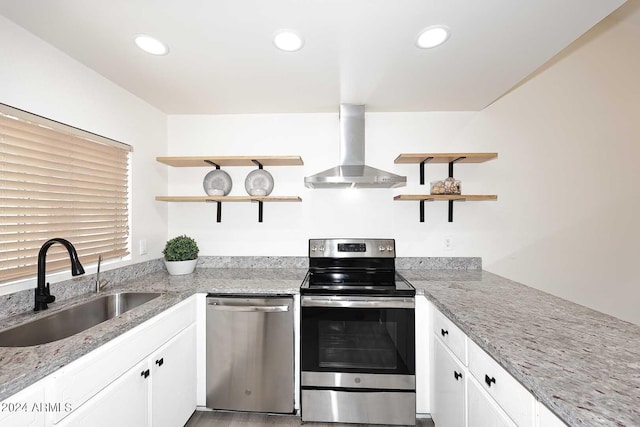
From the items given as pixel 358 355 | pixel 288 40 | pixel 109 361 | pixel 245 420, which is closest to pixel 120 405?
pixel 109 361

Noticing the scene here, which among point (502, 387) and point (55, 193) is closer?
point (502, 387)

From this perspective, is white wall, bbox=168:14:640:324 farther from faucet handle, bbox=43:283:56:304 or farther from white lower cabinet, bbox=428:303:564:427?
faucet handle, bbox=43:283:56:304

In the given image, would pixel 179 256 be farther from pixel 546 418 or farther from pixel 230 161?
pixel 546 418

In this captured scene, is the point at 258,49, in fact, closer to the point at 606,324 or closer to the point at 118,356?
the point at 118,356

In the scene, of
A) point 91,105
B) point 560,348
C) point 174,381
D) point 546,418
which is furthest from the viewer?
point 91,105

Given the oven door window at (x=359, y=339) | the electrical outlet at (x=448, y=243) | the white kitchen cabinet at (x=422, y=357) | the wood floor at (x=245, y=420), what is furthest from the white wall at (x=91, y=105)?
the electrical outlet at (x=448, y=243)

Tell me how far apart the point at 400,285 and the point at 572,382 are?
1112mm

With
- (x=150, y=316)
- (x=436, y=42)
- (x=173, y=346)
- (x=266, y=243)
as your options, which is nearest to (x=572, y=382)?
(x=436, y=42)

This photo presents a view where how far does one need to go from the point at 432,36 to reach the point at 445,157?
0.98m

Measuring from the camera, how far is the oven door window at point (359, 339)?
5.58ft

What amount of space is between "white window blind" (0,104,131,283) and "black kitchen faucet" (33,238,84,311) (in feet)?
0.44

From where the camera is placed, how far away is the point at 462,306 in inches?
53.9

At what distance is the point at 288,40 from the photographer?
4.55ft

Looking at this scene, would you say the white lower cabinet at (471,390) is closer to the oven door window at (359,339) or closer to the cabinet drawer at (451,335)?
the cabinet drawer at (451,335)
